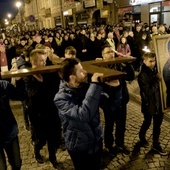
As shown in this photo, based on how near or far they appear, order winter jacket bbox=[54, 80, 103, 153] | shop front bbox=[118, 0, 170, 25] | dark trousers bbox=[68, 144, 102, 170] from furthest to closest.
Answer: shop front bbox=[118, 0, 170, 25]
dark trousers bbox=[68, 144, 102, 170]
winter jacket bbox=[54, 80, 103, 153]

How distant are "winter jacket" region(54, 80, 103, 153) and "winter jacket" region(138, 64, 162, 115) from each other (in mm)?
1434

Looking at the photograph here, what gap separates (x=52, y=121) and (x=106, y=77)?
77.5 inches

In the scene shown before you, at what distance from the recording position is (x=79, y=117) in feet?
8.23

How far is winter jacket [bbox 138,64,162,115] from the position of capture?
3912mm

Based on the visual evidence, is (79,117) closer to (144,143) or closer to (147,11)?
(144,143)

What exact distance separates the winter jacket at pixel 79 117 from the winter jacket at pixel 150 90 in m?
1.43

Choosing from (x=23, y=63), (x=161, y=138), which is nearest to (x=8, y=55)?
(x=23, y=63)

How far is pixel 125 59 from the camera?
307cm

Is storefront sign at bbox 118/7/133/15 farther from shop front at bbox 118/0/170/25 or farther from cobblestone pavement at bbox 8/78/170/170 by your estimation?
cobblestone pavement at bbox 8/78/170/170

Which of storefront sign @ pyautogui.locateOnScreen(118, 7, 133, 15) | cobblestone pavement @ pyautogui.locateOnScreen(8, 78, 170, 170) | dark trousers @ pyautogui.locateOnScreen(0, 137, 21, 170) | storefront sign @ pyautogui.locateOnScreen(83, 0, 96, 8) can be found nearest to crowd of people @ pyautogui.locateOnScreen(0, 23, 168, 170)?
dark trousers @ pyautogui.locateOnScreen(0, 137, 21, 170)

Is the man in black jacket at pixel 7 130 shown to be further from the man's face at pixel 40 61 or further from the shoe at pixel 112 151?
the shoe at pixel 112 151

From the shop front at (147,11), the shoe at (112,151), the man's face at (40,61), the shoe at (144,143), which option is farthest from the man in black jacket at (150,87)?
the shop front at (147,11)

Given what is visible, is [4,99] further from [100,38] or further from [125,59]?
[100,38]

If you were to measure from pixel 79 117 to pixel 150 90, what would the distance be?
5.87ft
